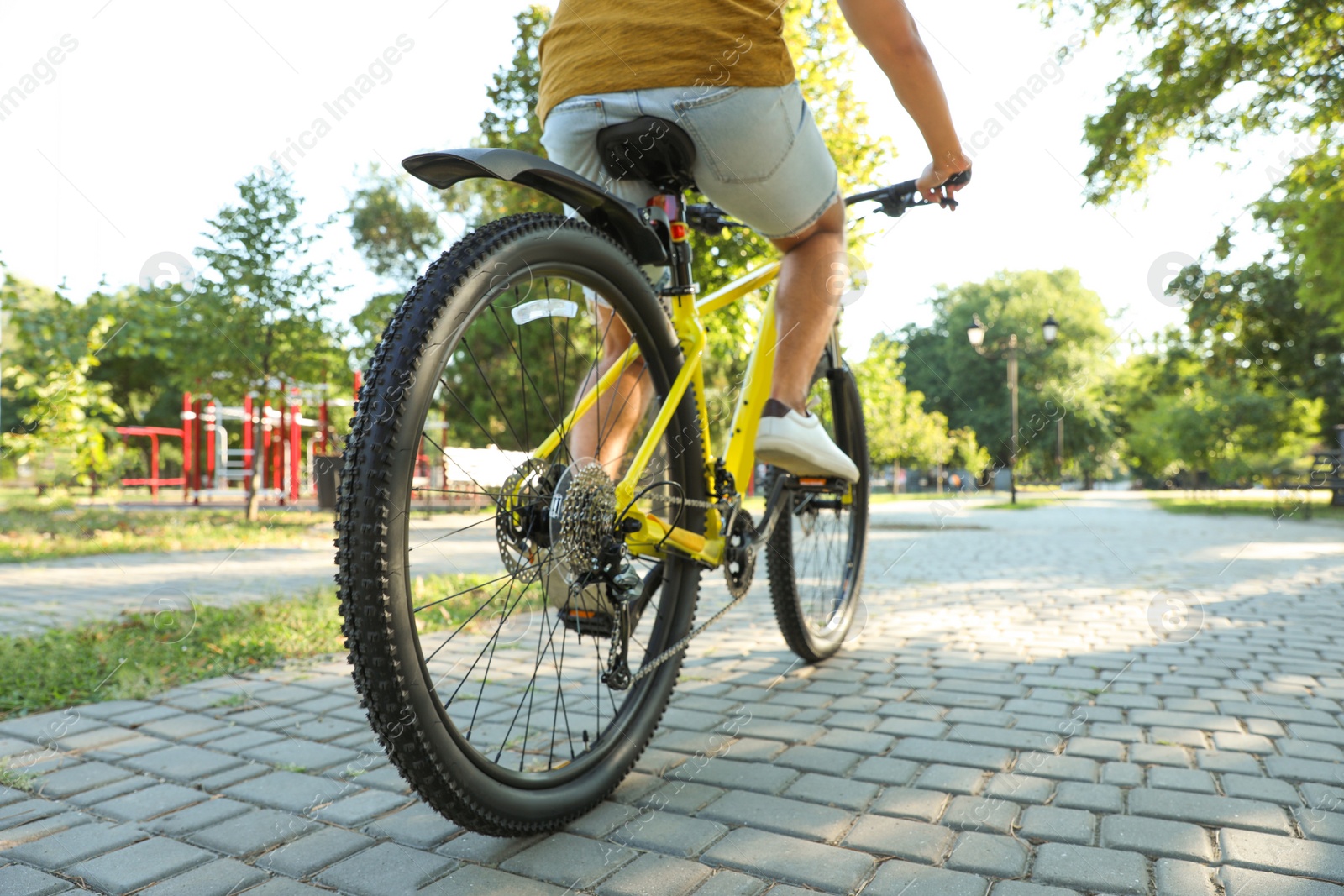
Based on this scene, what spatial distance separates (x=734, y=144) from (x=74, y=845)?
2.05 metres

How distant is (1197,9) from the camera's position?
1223 centimetres

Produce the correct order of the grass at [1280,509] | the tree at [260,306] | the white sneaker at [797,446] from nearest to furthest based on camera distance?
the white sneaker at [797,446] < the tree at [260,306] < the grass at [1280,509]

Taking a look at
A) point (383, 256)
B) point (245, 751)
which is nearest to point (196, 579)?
point (245, 751)

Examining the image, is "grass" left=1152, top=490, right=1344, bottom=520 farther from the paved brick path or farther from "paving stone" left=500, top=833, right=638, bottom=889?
"paving stone" left=500, top=833, right=638, bottom=889

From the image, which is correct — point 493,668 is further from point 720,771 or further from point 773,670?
point 720,771

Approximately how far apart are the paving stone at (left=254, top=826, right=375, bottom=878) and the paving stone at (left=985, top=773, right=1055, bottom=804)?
1394 mm

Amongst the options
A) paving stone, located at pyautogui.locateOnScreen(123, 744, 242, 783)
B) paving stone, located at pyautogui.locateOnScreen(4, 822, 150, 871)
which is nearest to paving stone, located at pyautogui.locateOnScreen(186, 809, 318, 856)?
paving stone, located at pyautogui.locateOnScreen(4, 822, 150, 871)

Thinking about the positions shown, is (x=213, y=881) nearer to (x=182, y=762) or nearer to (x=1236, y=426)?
(x=182, y=762)

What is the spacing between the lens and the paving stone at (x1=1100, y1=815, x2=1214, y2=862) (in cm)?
172

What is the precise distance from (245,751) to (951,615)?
3582mm

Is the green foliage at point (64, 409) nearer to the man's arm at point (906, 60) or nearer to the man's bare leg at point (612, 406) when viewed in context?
the man's bare leg at point (612, 406)

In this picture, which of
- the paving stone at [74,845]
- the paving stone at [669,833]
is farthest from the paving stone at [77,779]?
the paving stone at [669,833]

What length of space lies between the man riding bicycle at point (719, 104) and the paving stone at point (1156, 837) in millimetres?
1192

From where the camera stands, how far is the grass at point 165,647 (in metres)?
2.93
